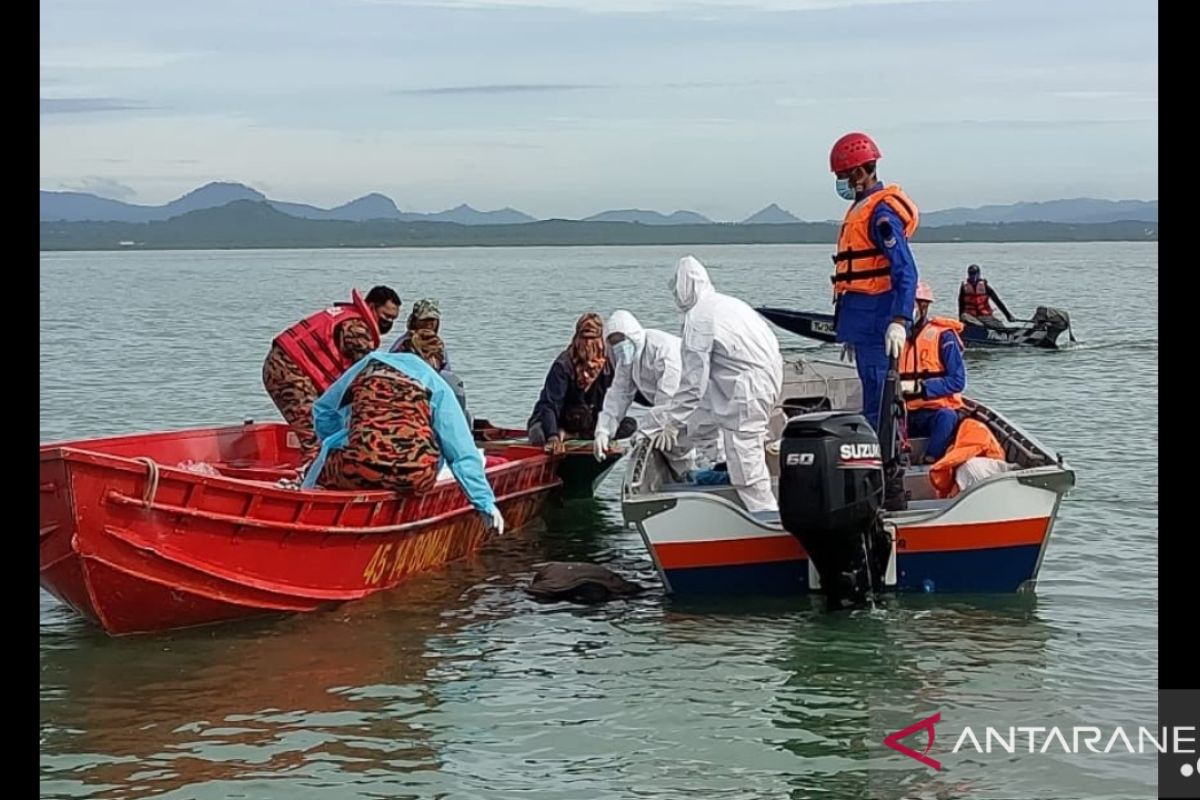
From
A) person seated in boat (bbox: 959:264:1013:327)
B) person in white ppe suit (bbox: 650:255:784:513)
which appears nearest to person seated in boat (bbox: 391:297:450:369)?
person in white ppe suit (bbox: 650:255:784:513)

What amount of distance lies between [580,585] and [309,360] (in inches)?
113

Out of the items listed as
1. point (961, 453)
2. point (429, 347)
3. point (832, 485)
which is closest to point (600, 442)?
point (429, 347)

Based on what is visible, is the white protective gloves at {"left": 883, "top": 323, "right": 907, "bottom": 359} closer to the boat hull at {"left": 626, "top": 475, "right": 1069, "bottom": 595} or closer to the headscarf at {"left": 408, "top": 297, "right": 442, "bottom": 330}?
the boat hull at {"left": 626, "top": 475, "right": 1069, "bottom": 595}

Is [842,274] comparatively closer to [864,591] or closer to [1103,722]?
[864,591]

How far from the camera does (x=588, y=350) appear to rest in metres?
11.7

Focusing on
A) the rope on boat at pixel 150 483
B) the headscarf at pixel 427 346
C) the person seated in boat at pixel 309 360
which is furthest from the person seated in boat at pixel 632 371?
the rope on boat at pixel 150 483

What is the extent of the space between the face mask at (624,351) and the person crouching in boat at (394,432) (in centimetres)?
246

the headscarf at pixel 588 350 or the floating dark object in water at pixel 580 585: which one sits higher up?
the headscarf at pixel 588 350

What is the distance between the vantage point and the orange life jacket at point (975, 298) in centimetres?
2791

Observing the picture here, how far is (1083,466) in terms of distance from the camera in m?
15.3

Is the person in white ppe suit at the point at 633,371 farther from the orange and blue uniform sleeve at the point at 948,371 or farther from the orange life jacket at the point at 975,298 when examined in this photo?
the orange life jacket at the point at 975,298

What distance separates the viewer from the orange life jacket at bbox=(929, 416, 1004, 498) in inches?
368
